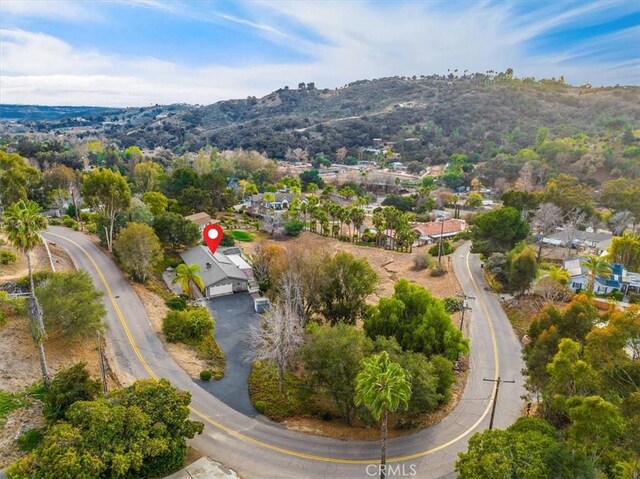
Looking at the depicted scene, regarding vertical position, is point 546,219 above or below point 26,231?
below

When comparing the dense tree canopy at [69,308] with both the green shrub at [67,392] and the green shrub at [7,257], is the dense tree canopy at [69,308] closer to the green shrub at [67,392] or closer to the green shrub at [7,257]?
the green shrub at [67,392]

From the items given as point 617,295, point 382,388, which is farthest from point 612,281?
point 382,388

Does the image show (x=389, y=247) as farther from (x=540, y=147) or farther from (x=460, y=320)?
(x=540, y=147)

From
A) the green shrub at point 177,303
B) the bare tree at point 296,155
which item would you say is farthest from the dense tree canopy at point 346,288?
the bare tree at point 296,155

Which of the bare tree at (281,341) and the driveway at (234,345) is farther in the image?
the driveway at (234,345)

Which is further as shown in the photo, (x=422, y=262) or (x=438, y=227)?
(x=438, y=227)

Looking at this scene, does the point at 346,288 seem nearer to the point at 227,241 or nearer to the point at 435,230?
the point at 227,241
